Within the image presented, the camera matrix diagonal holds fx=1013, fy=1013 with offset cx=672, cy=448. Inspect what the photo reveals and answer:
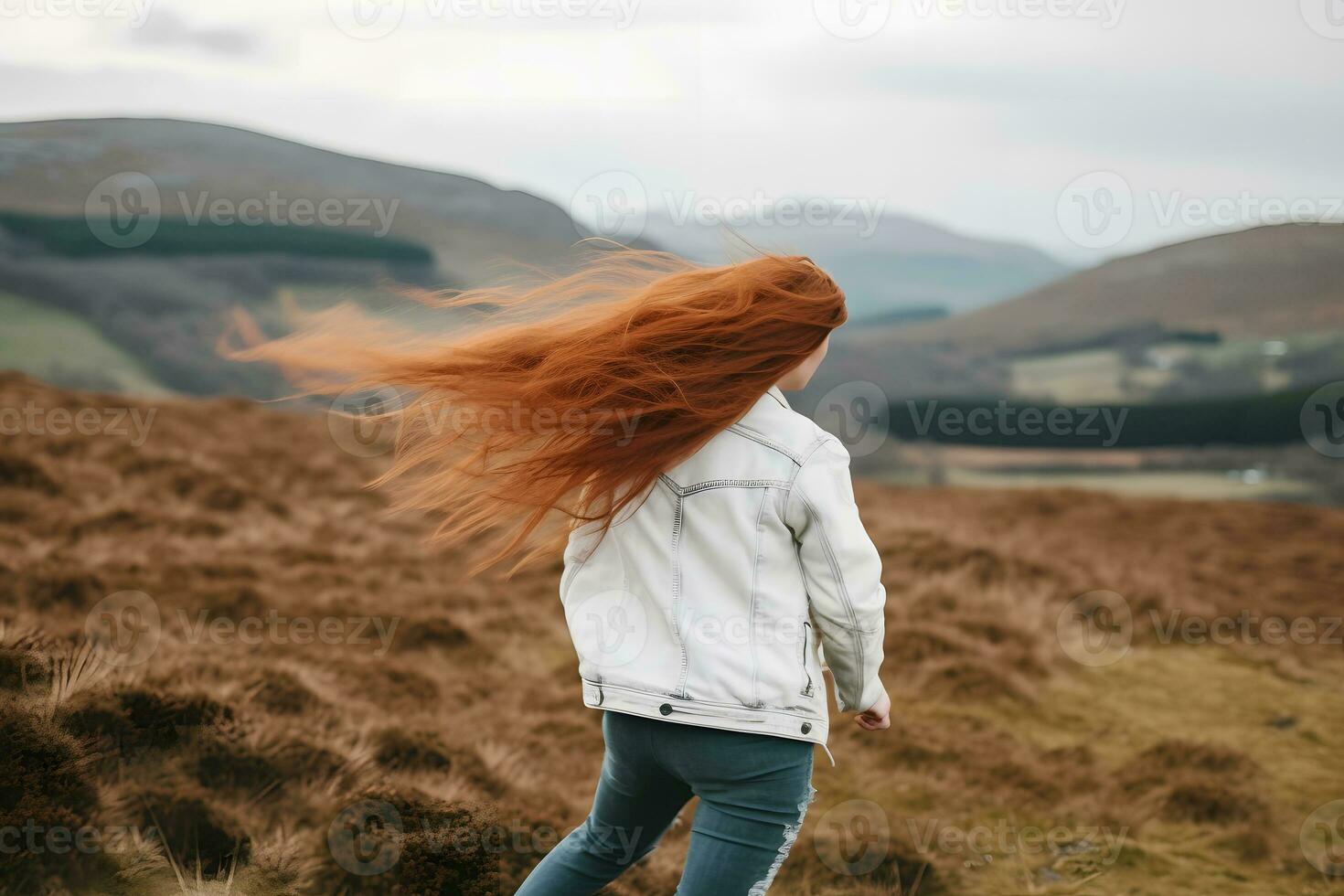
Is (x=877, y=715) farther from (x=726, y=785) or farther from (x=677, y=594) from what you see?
(x=677, y=594)

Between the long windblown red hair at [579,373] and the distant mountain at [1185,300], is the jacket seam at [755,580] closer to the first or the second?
the long windblown red hair at [579,373]

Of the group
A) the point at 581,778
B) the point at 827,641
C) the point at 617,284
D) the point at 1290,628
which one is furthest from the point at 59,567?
the point at 1290,628

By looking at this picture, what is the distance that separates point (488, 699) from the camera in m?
5.40

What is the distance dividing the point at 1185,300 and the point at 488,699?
999 cm

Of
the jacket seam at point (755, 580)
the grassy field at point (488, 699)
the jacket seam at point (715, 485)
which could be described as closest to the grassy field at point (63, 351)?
the grassy field at point (488, 699)

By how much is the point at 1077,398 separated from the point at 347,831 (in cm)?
919

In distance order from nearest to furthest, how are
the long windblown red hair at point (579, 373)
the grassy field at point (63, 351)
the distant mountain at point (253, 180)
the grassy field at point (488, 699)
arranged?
the long windblown red hair at point (579, 373), the grassy field at point (488, 699), the grassy field at point (63, 351), the distant mountain at point (253, 180)

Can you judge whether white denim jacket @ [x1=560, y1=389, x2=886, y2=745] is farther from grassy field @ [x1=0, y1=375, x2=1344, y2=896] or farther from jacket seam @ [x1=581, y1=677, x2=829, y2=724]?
grassy field @ [x1=0, y1=375, x2=1344, y2=896]

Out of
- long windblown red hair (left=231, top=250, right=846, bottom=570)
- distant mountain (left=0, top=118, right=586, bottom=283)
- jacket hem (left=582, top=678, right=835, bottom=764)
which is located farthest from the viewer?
distant mountain (left=0, top=118, right=586, bottom=283)

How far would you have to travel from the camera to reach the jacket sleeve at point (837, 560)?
1.93 m

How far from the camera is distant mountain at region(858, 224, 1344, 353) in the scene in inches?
438

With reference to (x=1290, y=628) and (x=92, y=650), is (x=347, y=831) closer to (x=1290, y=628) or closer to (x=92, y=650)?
(x=92, y=650)

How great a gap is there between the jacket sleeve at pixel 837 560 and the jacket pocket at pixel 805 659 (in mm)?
26

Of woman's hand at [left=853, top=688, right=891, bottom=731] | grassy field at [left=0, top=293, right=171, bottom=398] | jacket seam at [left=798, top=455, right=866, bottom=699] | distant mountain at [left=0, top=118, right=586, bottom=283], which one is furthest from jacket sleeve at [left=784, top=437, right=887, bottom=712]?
grassy field at [left=0, top=293, right=171, bottom=398]
